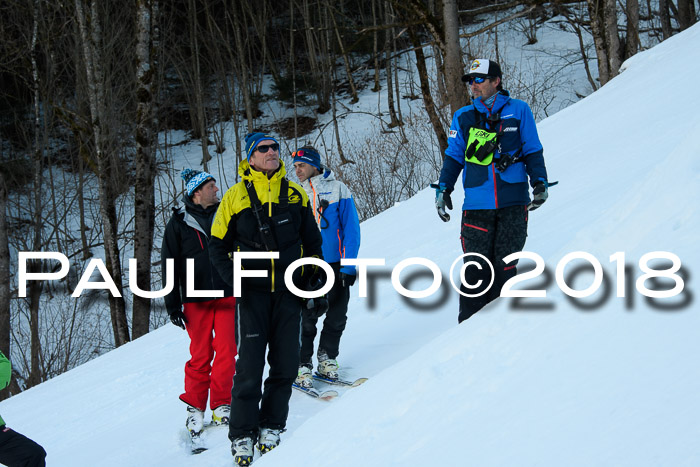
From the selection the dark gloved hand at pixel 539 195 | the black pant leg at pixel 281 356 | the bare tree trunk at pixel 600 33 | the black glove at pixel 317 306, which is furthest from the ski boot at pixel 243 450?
the bare tree trunk at pixel 600 33

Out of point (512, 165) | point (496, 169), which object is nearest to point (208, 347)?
point (496, 169)

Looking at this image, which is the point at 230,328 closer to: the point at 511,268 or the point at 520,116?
the point at 511,268

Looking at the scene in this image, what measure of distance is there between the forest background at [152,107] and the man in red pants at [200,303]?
6107mm

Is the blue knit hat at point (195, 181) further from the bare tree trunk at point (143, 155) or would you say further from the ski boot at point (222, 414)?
the bare tree trunk at point (143, 155)

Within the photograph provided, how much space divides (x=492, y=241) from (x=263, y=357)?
5.45ft

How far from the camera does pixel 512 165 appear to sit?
4.34 metres

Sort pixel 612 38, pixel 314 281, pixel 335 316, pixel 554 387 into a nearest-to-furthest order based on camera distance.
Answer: pixel 554 387 < pixel 314 281 < pixel 335 316 < pixel 612 38

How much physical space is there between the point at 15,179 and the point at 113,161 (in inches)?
301

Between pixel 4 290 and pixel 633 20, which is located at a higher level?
pixel 633 20

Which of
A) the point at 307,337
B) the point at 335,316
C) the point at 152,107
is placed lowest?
the point at 307,337

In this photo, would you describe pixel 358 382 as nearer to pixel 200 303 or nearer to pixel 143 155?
pixel 200 303

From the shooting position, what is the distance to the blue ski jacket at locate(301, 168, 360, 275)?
4828mm

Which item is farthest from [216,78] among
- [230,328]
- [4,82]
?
[230,328]

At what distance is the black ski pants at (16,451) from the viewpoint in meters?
3.65
